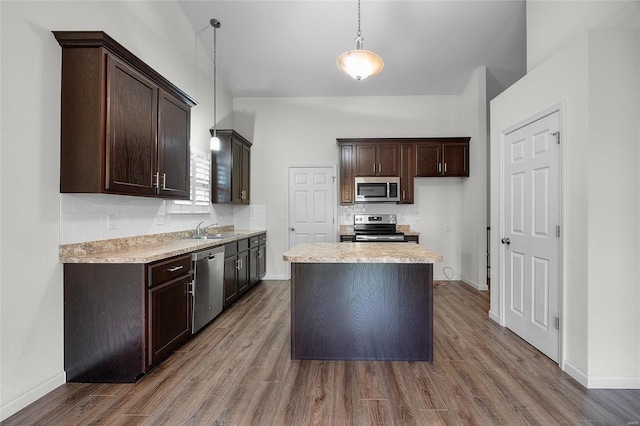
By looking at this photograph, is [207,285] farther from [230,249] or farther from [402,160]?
[402,160]

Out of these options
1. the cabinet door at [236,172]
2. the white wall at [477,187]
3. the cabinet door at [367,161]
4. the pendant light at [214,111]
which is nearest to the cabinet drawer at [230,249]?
the cabinet door at [236,172]

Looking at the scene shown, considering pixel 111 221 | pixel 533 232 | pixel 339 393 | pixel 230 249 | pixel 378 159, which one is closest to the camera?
pixel 339 393

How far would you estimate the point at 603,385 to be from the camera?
2.12m

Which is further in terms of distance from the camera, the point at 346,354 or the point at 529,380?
the point at 346,354

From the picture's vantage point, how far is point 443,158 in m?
5.14

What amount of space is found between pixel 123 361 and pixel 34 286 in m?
0.77

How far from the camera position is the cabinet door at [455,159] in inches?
202

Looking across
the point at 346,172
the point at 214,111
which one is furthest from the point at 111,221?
the point at 346,172

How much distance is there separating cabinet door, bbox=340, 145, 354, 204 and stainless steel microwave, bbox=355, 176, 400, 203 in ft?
0.40

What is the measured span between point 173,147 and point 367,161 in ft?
10.3

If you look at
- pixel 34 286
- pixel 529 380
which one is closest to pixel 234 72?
pixel 34 286

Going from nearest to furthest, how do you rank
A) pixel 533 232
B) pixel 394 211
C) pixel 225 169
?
pixel 533 232
pixel 225 169
pixel 394 211

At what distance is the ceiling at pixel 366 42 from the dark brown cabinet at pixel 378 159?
43.1 inches

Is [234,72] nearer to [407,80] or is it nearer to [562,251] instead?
[407,80]
